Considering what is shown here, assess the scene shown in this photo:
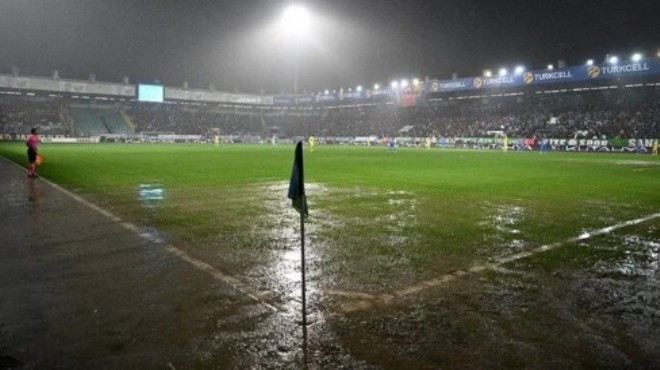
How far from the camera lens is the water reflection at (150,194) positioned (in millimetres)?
12675

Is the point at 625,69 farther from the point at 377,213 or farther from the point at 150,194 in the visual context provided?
the point at 150,194

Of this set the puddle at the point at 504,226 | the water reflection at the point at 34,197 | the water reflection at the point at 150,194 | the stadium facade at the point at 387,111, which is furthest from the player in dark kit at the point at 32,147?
the stadium facade at the point at 387,111

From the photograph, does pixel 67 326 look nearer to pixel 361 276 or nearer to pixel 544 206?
pixel 361 276

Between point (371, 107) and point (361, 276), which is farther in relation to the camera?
point (371, 107)

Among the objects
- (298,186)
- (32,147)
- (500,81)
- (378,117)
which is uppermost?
(500,81)

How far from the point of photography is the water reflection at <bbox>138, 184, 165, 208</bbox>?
12.7m

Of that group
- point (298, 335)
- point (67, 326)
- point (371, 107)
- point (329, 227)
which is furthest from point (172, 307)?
point (371, 107)

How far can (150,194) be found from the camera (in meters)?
14.3

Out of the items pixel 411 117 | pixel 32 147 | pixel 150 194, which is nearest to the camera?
pixel 150 194

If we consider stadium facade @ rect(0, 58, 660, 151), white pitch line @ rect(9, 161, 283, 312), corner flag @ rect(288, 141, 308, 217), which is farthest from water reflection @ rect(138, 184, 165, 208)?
stadium facade @ rect(0, 58, 660, 151)

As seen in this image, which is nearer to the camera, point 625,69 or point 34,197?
point 34,197

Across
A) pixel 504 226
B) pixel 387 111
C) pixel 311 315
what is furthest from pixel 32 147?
pixel 387 111

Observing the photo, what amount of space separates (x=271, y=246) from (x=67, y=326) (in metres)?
3.75

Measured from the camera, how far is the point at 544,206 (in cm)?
1245
